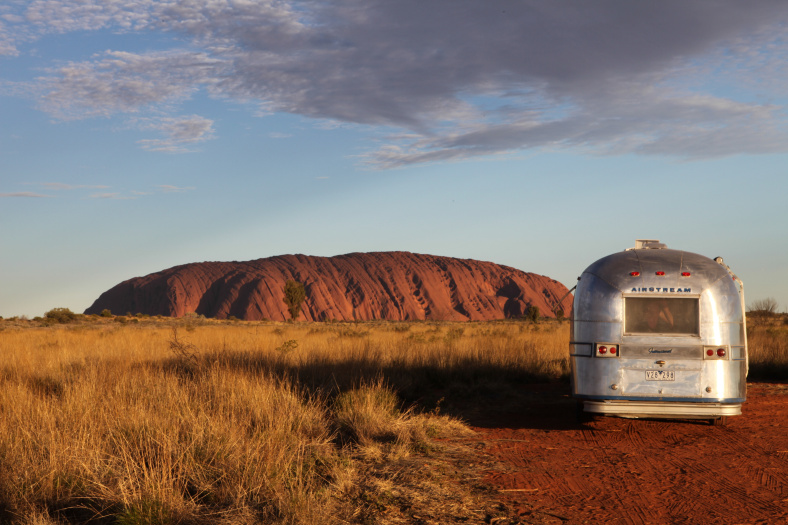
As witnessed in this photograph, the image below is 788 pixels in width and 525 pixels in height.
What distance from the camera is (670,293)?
853 centimetres

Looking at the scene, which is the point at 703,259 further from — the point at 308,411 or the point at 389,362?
the point at 389,362

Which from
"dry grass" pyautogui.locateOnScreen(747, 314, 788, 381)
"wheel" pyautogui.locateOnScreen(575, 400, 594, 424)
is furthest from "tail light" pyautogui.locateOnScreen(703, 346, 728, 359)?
"dry grass" pyautogui.locateOnScreen(747, 314, 788, 381)

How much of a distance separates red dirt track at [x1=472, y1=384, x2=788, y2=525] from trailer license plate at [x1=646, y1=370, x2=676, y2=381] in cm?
88

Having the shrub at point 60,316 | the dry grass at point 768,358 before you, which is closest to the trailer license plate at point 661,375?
the dry grass at point 768,358

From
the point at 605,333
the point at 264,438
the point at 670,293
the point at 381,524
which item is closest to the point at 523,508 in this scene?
the point at 381,524

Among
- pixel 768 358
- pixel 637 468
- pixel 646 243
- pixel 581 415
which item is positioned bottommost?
pixel 637 468

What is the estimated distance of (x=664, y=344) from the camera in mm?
8477

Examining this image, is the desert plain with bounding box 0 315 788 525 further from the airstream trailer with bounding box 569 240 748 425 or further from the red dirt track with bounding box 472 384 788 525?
the airstream trailer with bounding box 569 240 748 425

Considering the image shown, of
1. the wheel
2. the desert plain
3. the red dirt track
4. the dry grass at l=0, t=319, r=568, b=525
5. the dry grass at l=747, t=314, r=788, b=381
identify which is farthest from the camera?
the dry grass at l=747, t=314, r=788, b=381

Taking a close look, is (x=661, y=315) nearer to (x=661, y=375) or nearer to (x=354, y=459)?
(x=661, y=375)

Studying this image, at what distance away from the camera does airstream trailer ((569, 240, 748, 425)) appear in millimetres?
8414

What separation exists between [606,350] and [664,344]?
29.0 inches

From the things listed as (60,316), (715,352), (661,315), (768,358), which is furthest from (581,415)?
(60,316)

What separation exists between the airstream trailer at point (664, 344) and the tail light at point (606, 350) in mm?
13
